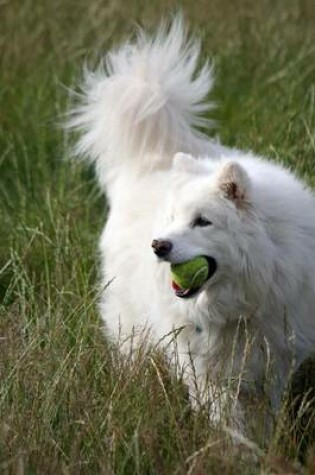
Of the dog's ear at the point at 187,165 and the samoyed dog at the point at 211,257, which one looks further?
the dog's ear at the point at 187,165

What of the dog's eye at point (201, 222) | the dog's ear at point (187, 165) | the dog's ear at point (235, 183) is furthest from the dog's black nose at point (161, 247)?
the dog's ear at point (187, 165)

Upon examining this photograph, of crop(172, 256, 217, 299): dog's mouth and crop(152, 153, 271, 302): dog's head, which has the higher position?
crop(152, 153, 271, 302): dog's head

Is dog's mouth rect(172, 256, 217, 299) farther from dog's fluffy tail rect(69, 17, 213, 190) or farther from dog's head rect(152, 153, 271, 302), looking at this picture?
dog's fluffy tail rect(69, 17, 213, 190)

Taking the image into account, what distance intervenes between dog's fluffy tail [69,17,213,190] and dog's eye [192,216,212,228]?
3.30 ft

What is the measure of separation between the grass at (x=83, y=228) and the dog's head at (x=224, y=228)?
1.43 ft

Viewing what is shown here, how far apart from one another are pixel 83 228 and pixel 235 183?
1.91 meters

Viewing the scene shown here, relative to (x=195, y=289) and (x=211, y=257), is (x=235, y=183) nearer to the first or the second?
(x=211, y=257)

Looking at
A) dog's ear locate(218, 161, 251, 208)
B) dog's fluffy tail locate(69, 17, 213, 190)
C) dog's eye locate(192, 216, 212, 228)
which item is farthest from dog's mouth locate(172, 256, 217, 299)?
dog's fluffy tail locate(69, 17, 213, 190)

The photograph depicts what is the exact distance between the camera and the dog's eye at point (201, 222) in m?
4.30

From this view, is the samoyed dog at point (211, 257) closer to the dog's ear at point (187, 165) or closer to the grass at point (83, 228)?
the dog's ear at point (187, 165)

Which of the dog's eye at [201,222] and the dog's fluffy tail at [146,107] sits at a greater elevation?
the dog's fluffy tail at [146,107]

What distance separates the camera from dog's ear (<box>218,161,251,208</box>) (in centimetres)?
430

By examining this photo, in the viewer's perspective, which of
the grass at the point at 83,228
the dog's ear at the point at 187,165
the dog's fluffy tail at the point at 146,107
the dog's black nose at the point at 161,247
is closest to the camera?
the grass at the point at 83,228

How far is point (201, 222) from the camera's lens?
4.31 metres
